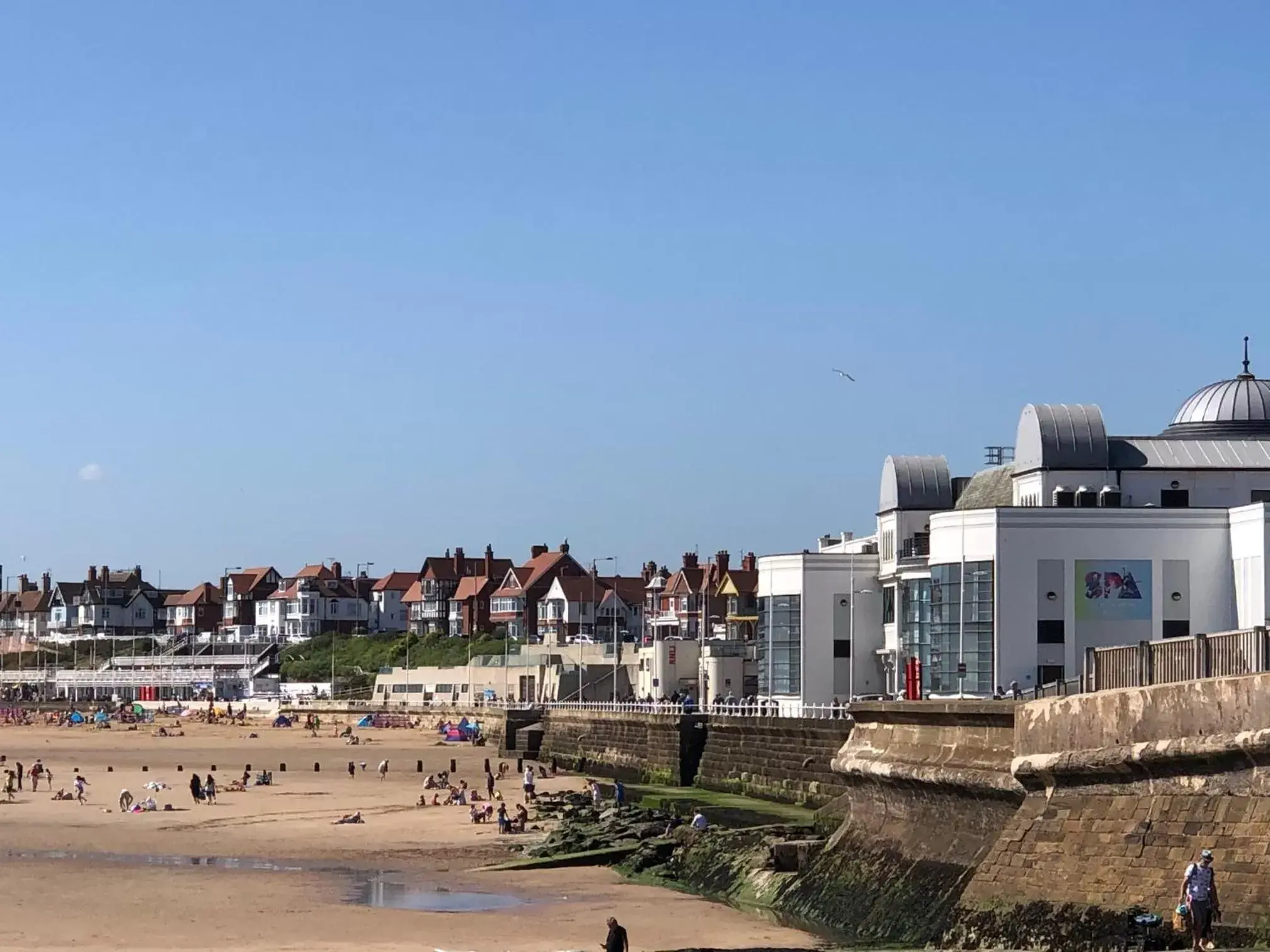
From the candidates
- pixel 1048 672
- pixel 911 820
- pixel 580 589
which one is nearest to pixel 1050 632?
pixel 1048 672

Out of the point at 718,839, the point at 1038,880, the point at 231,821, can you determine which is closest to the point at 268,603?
the point at 231,821

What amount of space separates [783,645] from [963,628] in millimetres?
11395

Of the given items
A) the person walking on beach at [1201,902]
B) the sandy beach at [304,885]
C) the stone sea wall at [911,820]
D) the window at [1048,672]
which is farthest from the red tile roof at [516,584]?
the person walking on beach at [1201,902]

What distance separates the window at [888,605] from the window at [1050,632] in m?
10.6

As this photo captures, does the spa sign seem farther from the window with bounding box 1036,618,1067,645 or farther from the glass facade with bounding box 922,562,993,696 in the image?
the glass facade with bounding box 922,562,993,696

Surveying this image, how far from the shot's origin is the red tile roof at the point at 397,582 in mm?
185625

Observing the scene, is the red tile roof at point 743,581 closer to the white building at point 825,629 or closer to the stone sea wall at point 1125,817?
the white building at point 825,629

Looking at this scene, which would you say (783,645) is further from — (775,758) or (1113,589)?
(1113,589)

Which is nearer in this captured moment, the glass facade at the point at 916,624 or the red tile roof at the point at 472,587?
the glass facade at the point at 916,624

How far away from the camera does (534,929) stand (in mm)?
30594

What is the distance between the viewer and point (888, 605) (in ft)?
209

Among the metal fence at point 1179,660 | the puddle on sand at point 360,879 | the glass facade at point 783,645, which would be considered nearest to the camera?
the metal fence at point 1179,660

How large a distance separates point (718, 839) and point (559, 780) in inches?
1222

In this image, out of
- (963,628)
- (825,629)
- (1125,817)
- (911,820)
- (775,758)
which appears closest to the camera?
(1125,817)
